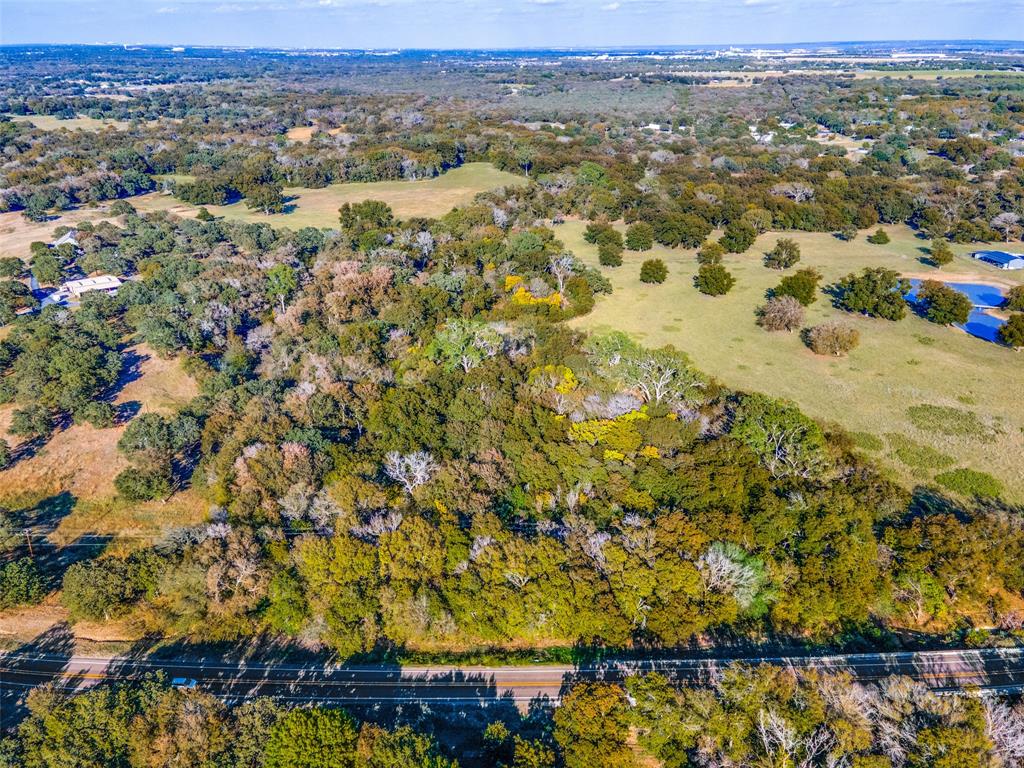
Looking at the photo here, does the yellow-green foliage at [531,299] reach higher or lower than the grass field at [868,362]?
higher

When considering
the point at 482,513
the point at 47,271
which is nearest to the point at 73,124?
the point at 47,271

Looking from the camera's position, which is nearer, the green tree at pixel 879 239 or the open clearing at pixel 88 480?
the open clearing at pixel 88 480

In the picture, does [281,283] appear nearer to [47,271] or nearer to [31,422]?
[31,422]

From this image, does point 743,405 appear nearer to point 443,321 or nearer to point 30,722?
point 443,321

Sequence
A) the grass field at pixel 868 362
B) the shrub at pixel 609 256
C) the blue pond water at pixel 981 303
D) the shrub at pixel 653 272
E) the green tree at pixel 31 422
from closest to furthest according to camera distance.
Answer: the grass field at pixel 868 362, the green tree at pixel 31 422, the blue pond water at pixel 981 303, the shrub at pixel 653 272, the shrub at pixel 609 256

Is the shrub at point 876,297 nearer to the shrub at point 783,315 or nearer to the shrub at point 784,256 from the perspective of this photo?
the shrub at point 783,315

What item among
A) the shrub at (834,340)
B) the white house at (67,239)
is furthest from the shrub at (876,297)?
the white house at (67,239)

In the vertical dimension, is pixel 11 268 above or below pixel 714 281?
above
